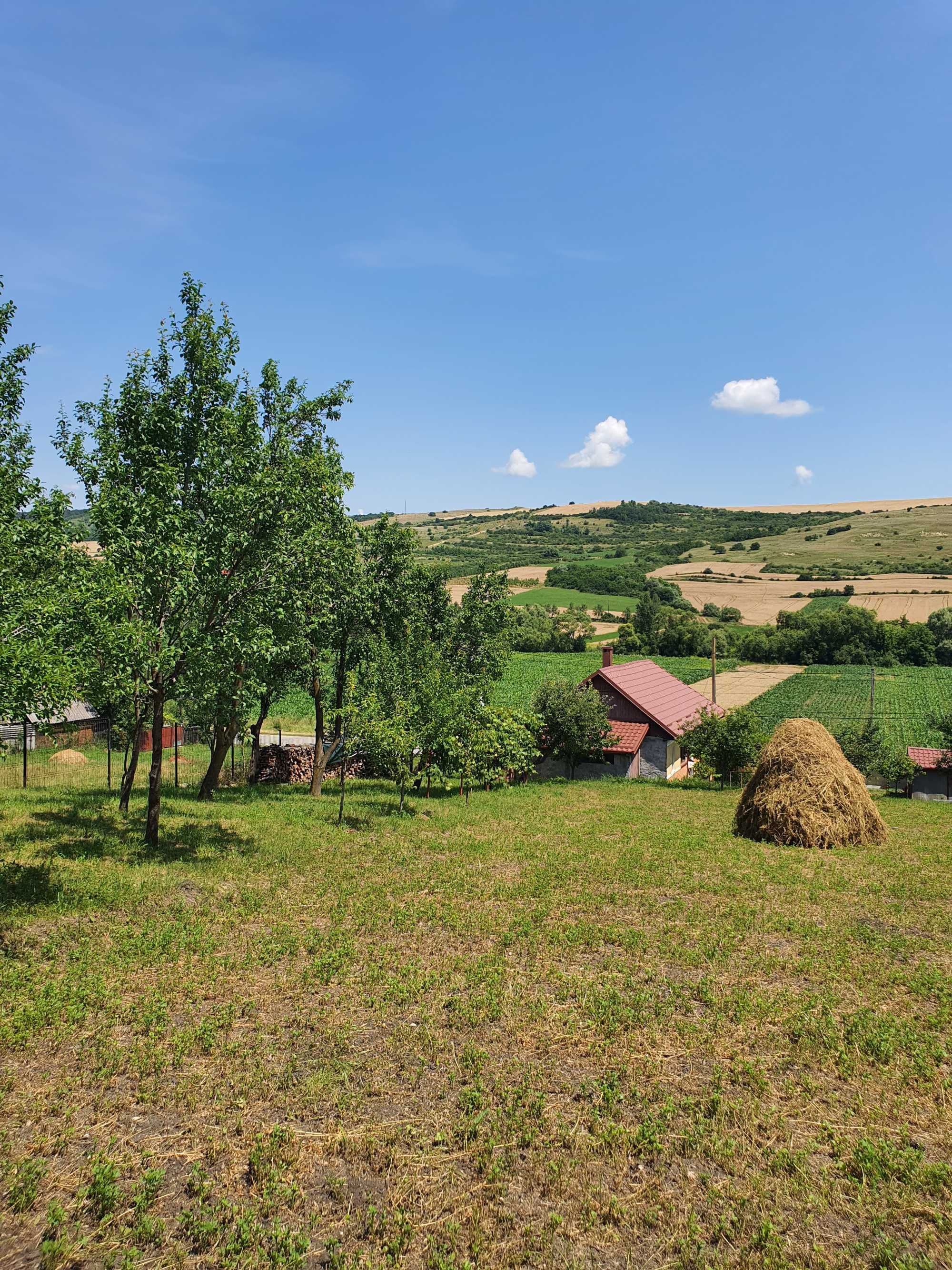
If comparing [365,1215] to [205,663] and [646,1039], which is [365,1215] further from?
[205,663]

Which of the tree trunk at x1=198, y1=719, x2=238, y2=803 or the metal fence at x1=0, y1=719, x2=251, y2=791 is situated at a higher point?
the tree trunk at x1=198, y1=719, x2=238, y2=803

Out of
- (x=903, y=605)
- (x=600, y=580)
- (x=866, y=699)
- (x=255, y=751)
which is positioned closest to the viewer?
(x=255, y=751)

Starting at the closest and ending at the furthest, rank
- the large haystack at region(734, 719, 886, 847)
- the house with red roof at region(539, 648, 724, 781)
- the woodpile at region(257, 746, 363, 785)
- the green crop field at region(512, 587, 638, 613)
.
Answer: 1. the large haystack at region(734, 719, 886, 847)
2. the woodpile at region(257, 746, 363, 785)
3. the house with red roof at region(539, 648, 724, 781)
4. the green crop field at region(512, 587, 638, 613)

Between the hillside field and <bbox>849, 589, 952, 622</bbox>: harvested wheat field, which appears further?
the hillside field

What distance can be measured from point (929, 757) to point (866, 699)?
33484 mm

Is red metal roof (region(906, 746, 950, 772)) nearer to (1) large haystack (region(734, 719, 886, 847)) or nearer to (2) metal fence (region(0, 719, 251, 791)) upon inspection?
(1) large haystack (region(734, 719, 886, 847))

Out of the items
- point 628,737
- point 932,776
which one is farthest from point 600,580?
point 628,737

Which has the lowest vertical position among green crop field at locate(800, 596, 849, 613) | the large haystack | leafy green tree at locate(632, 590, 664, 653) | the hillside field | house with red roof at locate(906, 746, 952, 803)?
house with red roof at locate(906, 746, 952, 803)

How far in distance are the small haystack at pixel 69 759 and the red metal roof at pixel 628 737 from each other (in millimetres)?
26213

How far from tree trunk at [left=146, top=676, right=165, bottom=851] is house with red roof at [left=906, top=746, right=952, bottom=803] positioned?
131 feet

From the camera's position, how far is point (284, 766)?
107 feet

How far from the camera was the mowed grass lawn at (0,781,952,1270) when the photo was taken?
571cm

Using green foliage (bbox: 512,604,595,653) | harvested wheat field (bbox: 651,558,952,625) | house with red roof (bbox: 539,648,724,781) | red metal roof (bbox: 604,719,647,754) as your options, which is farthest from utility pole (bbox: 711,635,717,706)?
harvested wheat field (bbox: 651,558,952,625)

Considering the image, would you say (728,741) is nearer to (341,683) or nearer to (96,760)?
(341,683)
